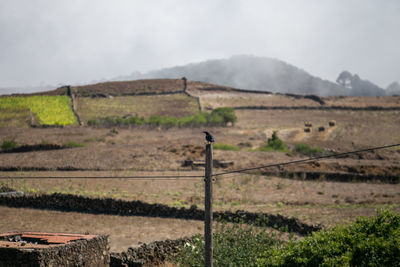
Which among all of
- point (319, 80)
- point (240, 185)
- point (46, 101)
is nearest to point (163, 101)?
point (46, 101)

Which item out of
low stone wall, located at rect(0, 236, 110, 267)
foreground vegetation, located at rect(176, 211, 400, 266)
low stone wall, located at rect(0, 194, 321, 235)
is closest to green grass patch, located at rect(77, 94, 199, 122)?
low stone wall, located at rect(0, 194, 321, 235)

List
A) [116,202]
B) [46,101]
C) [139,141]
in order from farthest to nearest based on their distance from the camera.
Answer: [46,101]
[139,141]
[116,202]

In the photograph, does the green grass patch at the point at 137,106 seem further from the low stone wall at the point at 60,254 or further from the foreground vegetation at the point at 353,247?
the foreground vegetation at the point at 353,247

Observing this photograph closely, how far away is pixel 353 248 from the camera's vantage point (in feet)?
25.1

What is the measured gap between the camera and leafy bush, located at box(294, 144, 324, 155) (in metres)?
45.2

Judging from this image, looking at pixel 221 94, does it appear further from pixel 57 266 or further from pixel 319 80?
pixel 319 80

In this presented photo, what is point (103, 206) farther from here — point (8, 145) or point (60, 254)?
point (8, 145)

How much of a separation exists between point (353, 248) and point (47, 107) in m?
70.5

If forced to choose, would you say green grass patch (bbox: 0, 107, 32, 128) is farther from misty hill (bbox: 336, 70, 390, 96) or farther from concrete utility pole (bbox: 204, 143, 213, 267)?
misty hill (bbox: 336, 70, 390, 96)

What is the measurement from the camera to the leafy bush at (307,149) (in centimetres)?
4520

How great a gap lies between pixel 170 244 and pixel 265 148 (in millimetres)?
32433

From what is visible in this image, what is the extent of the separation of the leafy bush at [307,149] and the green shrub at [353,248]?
123ft

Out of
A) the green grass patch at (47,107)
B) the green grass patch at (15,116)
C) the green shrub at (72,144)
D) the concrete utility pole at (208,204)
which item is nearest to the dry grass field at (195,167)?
the green shrub at (72,144)

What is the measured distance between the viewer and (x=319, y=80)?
189750 millimetres
